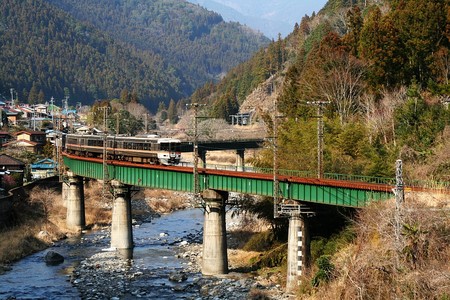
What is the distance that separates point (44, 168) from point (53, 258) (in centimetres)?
4830

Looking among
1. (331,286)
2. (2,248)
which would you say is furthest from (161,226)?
(331,286)

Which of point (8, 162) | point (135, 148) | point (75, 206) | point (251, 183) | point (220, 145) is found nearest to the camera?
point (251, 183)

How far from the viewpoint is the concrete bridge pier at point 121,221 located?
65562 millimetres

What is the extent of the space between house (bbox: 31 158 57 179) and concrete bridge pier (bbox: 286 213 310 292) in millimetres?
60209

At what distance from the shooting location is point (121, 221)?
6600cm

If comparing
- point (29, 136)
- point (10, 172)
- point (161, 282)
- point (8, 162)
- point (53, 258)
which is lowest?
point (161, 282)

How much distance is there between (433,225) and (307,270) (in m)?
11.4

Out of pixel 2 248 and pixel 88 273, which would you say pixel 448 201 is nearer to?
pixel 88 273

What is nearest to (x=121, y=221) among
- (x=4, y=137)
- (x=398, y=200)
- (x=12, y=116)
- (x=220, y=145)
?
(x=398, y=200)

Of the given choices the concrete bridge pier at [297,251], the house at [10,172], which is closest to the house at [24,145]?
the house at [10,172]

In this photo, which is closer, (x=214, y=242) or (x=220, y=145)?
(x=214, y=242)

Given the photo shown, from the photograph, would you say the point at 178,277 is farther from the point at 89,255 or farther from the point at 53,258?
the point at 89,255

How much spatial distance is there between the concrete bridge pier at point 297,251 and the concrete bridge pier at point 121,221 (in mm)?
22282

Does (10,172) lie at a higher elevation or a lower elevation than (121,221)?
higher
